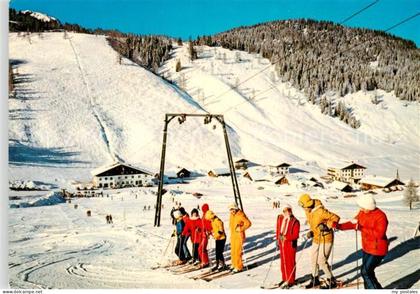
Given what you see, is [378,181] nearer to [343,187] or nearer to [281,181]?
[343,187]

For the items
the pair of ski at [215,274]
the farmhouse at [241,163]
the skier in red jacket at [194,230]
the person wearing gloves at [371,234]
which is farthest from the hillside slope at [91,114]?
the person wearing gloves at [371,234]

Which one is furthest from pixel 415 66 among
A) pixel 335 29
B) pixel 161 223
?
pixel 161 223

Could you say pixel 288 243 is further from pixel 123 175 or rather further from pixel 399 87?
pixel 399 87

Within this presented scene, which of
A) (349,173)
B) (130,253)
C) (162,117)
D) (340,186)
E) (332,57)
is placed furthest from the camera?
(332,57)

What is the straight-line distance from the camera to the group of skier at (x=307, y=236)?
448 cm

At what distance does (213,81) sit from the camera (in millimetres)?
46688

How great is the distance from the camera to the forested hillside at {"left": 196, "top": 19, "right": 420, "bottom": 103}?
4656 centimetres

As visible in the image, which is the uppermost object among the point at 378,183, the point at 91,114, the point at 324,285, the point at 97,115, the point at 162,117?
the point at 91,114

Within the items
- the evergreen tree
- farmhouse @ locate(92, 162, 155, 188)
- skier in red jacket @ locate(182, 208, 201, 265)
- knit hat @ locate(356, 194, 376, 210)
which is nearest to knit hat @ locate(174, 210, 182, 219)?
skier in red jacket @ locate(182, 208, 201, 265)

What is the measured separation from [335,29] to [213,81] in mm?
25960

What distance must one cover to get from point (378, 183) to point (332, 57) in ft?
144

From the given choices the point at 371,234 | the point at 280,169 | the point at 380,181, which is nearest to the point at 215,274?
the point at 371,234

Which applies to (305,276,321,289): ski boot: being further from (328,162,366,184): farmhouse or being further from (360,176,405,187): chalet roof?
(328,162,366,184): farmhouse

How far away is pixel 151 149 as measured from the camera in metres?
25.8
